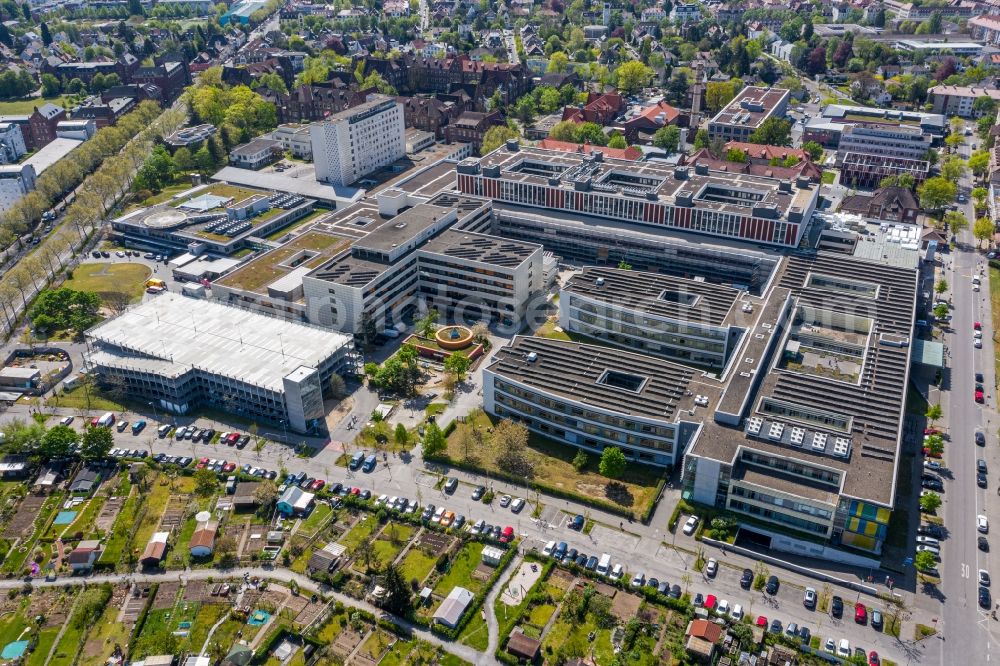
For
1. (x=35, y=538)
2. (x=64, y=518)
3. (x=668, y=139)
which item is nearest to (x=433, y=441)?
(x=64, y=518)

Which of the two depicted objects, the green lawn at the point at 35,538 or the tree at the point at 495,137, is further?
the tree at the point at 495,137

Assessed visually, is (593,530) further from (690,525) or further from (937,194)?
(937,194)

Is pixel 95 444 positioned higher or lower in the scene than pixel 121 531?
higher

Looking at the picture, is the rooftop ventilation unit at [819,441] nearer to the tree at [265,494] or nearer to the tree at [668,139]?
the tree at [265,494]

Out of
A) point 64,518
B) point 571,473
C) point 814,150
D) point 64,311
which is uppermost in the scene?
point 814,150

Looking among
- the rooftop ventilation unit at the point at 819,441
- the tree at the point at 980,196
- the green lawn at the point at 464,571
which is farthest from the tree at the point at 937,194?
the green lawn at the point at 464,571

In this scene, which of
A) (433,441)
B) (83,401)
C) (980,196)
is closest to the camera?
(433,441)

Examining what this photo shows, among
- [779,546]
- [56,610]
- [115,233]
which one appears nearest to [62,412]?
[56,610]
